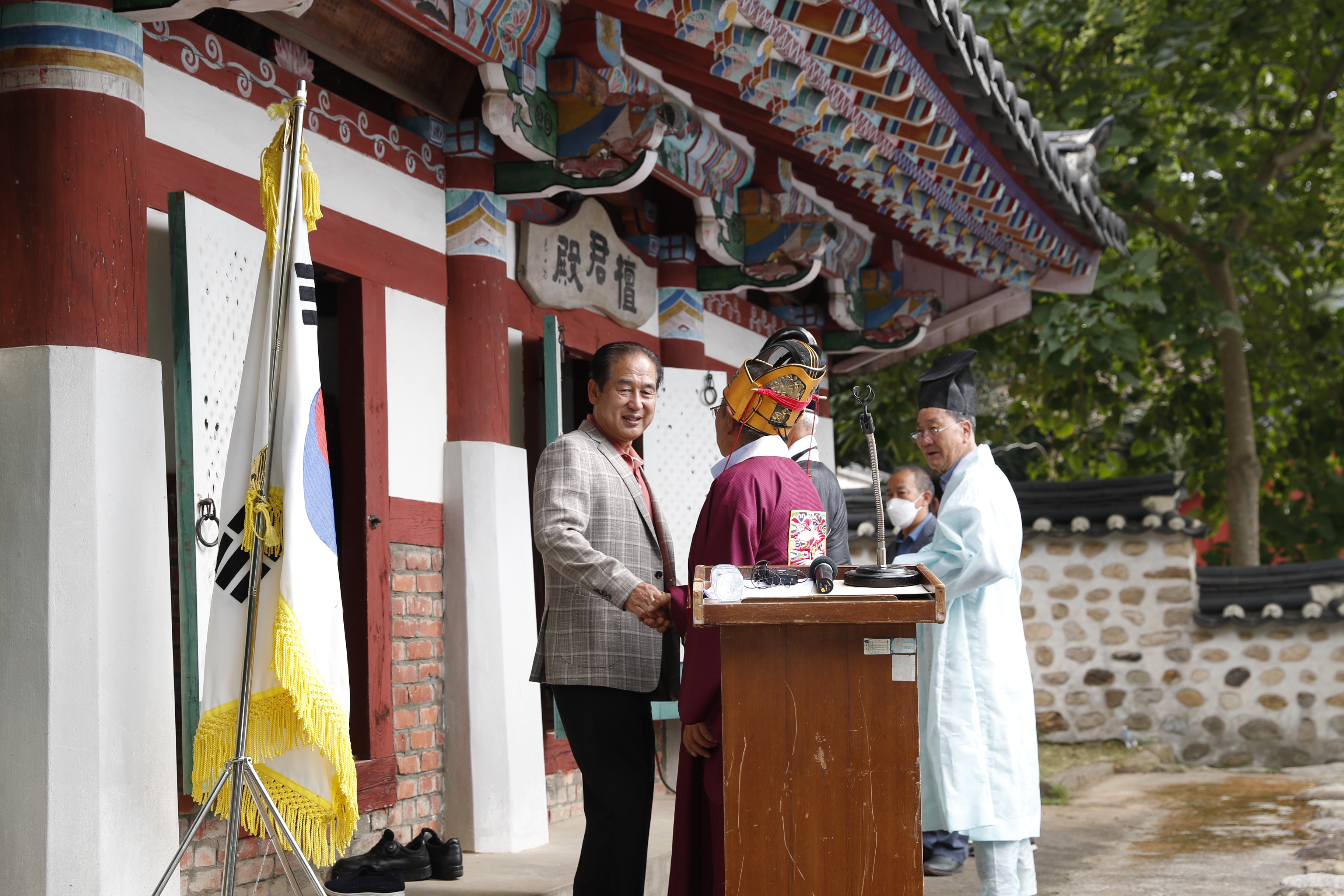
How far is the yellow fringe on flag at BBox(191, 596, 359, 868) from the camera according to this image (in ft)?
9.59

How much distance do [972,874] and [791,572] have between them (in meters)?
3.00

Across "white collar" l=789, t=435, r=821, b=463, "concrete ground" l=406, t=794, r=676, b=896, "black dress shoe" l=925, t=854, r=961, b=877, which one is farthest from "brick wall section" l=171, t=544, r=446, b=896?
"black dress shoe" l=925, t=854, r=961, b=877

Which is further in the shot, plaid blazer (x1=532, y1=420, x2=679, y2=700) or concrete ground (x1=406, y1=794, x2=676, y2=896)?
concrete ground (x1=406, y1=794, x2=676, y2=896)

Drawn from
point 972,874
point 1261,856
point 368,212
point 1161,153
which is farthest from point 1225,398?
point 368,212

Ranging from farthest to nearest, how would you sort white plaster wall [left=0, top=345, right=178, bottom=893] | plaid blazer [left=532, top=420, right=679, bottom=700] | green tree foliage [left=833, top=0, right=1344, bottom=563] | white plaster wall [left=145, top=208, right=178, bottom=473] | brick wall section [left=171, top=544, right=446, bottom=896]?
green tree foliage [left=833, top=0, right=1344, bottom=563] < brick wall section [left=171, top=544, right=446, bottom=896] < white plaster wall [left=145, top=208, right=178, bottom=473] < plaid blazer [left=532, top=420, right=679, bottom=700] < white plaster wall [left=0, top=345, right=178, bottom=893]

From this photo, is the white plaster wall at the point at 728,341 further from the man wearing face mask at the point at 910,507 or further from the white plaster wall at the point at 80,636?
the white plaster wall at the point at 80,636

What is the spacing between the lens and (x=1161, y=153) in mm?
9492

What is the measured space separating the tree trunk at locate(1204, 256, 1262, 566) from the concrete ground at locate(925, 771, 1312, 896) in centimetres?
249

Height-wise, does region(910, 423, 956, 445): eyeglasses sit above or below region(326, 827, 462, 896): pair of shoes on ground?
above

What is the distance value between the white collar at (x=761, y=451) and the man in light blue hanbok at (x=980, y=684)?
901mm

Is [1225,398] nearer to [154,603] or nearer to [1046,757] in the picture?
[1046,757]

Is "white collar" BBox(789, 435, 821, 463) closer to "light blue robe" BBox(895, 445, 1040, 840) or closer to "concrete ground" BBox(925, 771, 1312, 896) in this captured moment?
"light blue robe" BBox(895, 445, 1040, 840)

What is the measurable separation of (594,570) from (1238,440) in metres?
9.04

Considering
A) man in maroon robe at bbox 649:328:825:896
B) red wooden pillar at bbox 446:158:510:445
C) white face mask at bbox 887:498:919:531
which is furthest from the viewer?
white face mask at bbox 887:498:919:531
